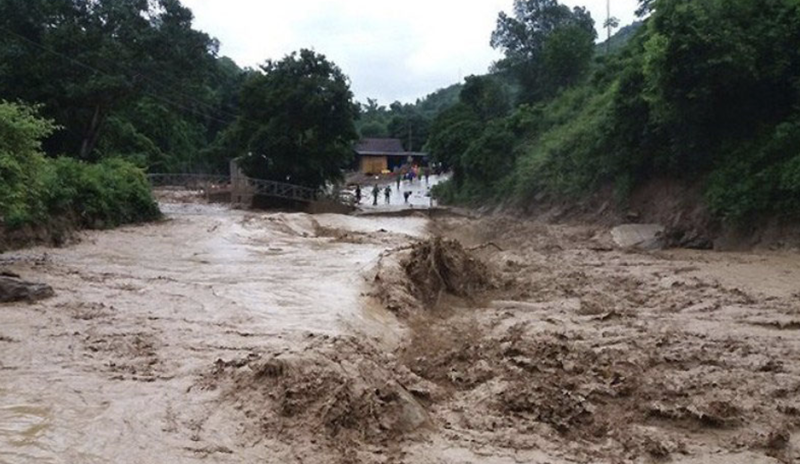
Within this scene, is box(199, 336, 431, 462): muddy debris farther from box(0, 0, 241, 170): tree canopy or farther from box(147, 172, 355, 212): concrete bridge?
box(147, 172, 355, 212): concrete bridge

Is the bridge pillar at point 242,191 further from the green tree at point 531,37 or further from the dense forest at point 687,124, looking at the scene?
the green tree at point 531,37

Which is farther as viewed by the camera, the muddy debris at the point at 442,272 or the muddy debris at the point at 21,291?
the muddy debris at the point at 442,272

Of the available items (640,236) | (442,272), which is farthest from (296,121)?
(442,272)

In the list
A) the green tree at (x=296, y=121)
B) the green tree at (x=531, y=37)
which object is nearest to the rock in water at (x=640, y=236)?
the green tree at (x=296, y=121)

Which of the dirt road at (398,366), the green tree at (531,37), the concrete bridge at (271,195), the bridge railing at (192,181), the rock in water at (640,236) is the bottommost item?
the dirt road at (398,366)

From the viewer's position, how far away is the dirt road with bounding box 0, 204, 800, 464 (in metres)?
5.44

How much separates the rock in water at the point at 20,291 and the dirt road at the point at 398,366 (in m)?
0.27

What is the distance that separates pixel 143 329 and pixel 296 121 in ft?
93.2

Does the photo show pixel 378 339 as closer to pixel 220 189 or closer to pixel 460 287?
pixel 460 287

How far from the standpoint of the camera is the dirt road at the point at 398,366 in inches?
214

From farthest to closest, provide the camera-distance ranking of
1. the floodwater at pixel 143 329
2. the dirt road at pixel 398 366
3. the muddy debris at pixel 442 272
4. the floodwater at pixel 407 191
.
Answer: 1. the floodwater at pixel 407 191
2. the muddy debris at pixel 442 272
3. the dirt road at pixel 398 366
4. the floodwater at pixel 143 329

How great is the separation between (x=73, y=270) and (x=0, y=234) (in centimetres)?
390

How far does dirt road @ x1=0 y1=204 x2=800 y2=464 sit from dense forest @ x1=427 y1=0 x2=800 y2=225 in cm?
508

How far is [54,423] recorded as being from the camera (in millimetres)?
5301
